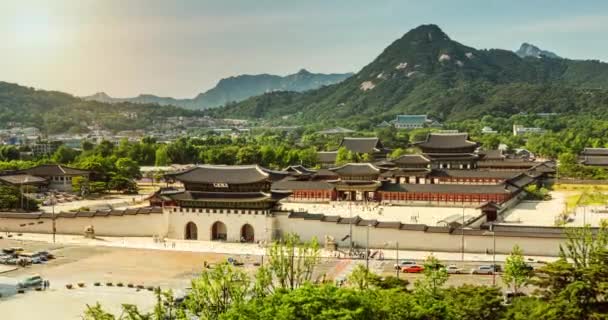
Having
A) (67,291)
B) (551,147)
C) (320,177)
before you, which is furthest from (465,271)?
(551,147)

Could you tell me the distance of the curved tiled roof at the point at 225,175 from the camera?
38000 mm

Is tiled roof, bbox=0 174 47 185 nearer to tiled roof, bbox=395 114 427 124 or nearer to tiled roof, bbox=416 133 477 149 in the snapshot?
tiled roof, bbox=416 133 477 149

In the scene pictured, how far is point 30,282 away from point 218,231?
41.7 ft

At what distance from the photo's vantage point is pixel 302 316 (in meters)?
17.5

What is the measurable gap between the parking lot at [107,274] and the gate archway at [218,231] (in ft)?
11.3

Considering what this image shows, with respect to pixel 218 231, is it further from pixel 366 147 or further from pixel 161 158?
pixel 161 158

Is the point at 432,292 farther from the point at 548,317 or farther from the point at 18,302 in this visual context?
the point at 18,302

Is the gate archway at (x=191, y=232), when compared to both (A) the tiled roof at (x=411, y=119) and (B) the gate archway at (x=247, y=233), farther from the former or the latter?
(A) the tiled roof at (x=411, y=119)

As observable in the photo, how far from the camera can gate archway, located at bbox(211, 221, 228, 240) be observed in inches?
1521

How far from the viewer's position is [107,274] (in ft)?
100

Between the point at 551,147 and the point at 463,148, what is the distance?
27.0 m

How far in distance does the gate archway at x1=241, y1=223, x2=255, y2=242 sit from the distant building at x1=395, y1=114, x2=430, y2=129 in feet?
368

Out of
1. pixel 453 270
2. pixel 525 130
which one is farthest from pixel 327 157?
pixel 525 130

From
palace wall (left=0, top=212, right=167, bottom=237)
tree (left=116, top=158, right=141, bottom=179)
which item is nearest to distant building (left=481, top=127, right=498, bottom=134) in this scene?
tree (left=116, top=158, right=141, bottom=179)
